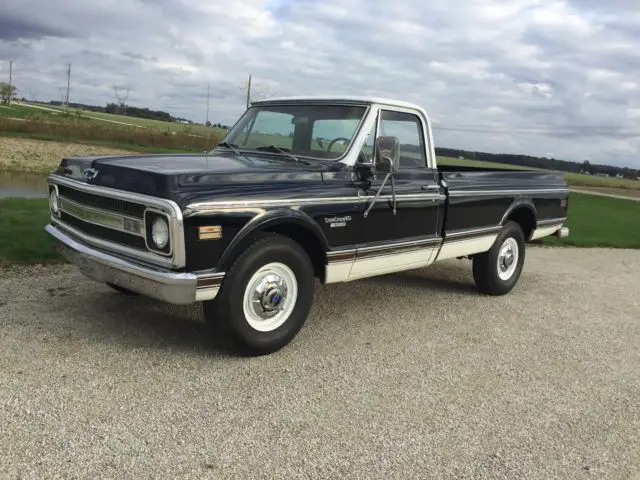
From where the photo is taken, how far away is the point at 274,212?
14.0ft

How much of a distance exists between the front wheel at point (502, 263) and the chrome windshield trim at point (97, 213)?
4193mm

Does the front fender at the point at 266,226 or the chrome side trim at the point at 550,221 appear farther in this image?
the chrome side trim at the point at 550,221

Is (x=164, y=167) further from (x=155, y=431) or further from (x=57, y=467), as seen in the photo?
(x=57, y=467)

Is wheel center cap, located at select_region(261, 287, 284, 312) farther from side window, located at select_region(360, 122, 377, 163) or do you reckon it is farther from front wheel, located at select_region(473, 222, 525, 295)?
front wheel, located at select_region(473, 222, 525, 295)

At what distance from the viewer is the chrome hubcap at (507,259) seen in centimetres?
700

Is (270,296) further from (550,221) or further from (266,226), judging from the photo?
(550,221)

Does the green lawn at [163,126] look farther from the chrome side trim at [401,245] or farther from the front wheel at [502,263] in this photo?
the chrome side trim at [401,245]

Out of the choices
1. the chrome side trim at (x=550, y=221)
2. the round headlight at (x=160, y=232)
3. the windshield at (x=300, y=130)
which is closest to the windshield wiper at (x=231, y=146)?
the windshield at (x=300, y=130)

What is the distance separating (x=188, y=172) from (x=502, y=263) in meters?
4.38

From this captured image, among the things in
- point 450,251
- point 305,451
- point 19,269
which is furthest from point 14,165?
point 305,451

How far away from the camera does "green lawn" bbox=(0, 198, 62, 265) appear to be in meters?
7.04

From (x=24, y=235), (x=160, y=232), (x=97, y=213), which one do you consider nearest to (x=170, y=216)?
(x=160, y=232)

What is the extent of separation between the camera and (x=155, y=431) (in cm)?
329

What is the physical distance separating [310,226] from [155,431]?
1895 mm
